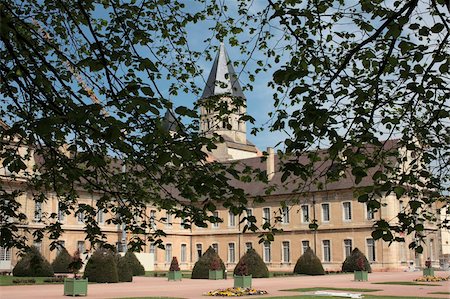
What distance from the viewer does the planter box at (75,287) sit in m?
17.0

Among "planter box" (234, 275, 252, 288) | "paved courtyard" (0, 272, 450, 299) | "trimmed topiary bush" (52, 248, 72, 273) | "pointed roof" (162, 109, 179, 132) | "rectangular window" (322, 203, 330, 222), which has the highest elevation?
"rectangular window" (322, 203, 330, 222)

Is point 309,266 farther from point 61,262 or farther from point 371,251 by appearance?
point 61,262

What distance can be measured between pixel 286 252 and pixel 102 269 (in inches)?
831

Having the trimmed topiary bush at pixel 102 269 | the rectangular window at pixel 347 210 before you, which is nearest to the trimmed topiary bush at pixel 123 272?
the trimmed topiary bush at pixel 102 269

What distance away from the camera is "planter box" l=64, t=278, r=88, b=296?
17031mm

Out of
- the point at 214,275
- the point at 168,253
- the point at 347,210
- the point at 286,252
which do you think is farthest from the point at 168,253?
the point at 214,275

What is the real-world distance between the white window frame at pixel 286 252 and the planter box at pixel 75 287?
92.2 ft

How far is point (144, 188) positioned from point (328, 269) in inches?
1419

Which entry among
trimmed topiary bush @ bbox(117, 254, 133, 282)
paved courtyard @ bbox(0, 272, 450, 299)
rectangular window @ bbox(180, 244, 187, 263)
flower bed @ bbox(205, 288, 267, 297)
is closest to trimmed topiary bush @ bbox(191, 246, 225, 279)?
trimmed topiary bush @ bbox(117, 254, 133, 282)

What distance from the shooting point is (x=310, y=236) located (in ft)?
141

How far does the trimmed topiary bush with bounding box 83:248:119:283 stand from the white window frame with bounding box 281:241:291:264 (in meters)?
20.2

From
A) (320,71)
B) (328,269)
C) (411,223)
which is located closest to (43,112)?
(320,71)

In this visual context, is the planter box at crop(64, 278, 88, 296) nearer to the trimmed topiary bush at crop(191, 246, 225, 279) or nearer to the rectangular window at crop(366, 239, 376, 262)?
the trimmed topiary bush at crop(191, 246, 225, 279)

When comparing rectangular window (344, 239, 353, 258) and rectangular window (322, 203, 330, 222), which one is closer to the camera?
rectangular window (344, 239, 353, 258)
